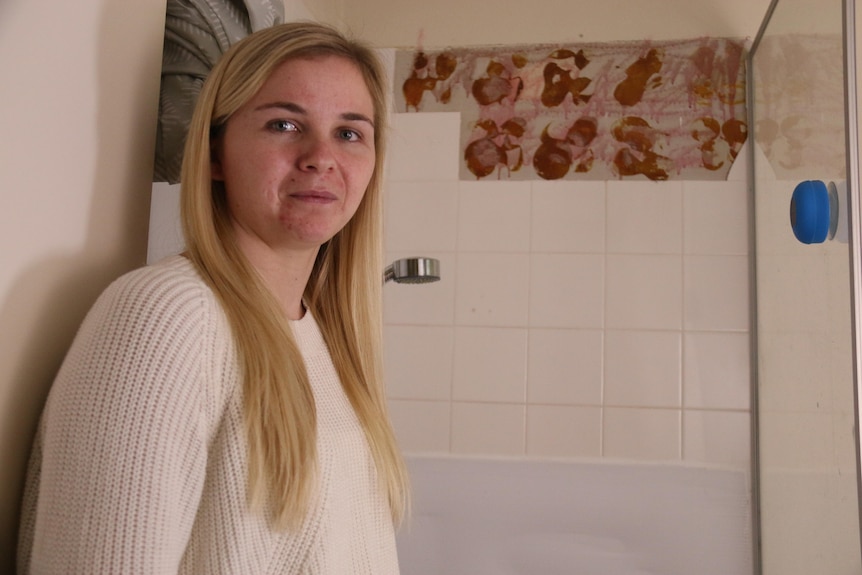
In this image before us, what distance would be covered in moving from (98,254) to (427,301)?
4.13 ft

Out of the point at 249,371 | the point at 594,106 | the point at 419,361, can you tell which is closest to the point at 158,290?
the point at 249,371

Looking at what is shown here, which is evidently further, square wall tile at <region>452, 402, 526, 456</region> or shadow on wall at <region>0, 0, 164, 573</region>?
square wall tile at <region>452, 402, 526, 456</region>

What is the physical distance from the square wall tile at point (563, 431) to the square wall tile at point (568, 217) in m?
0.39

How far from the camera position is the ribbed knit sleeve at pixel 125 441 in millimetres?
569

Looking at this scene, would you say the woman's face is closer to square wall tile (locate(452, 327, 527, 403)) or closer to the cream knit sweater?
the cream knit sweater

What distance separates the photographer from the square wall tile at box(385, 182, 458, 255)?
1937mm

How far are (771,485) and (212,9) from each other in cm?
145

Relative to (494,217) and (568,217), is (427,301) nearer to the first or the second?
(494,217)

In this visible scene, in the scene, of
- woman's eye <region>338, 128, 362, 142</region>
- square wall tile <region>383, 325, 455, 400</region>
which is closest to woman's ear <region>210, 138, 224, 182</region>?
woman's eye <region>338, 128, 362, 142</region>

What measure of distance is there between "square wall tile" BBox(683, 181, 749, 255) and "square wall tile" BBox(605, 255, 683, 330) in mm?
74

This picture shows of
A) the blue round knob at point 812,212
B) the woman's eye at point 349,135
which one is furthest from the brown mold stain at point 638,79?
the woman's eye at point 349,135

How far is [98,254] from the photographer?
0.70 metres

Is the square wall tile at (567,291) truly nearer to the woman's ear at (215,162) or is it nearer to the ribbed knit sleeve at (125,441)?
the woman's ear at (215,162)

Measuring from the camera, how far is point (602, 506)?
5.87ft
